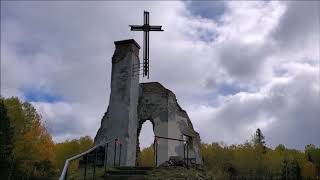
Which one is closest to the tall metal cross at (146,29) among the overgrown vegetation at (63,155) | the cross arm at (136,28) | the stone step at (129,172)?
the cross arm at (136,28)

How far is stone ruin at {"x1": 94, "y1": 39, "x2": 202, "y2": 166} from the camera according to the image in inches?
806

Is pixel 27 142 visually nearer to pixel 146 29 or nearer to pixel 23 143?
pixel 23 143

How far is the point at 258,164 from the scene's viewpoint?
69.6m

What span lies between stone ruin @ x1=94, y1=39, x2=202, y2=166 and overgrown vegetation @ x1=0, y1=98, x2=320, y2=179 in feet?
7.36

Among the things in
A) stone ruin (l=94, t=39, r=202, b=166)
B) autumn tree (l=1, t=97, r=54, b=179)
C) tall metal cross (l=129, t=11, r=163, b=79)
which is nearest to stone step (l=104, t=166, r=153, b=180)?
stone ruin (l=94, t=39, r=202, b=166)

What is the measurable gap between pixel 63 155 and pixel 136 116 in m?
55.4

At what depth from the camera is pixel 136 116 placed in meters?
21.8

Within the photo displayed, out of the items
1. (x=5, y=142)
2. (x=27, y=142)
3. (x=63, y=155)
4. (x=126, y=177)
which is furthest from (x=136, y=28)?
(x=63, y=155)

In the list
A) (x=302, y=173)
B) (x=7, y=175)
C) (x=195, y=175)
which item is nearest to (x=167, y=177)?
(x=195, y=175)

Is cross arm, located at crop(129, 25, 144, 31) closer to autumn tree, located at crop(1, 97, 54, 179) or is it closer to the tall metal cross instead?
the tall metal cross

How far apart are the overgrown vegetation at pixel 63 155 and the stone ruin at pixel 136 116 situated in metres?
2.24

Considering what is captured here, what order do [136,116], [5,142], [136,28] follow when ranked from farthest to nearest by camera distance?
[5,142], [136,28], [136,116]

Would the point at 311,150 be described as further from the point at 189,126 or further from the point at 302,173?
the point at 189,126

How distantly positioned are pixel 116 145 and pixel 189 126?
15.6 feet
